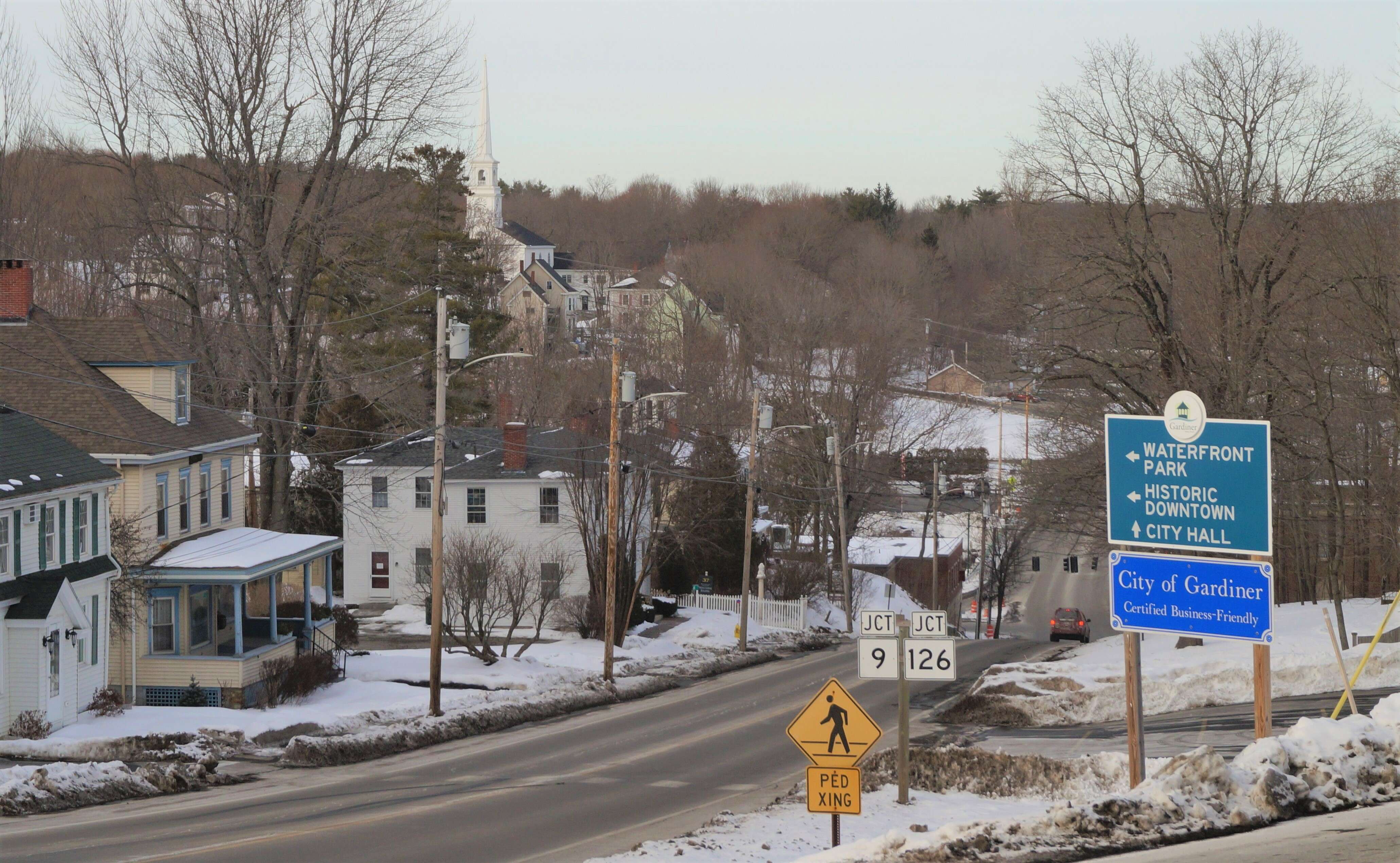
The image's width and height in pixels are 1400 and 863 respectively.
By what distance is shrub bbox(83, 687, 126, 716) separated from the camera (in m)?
25.4

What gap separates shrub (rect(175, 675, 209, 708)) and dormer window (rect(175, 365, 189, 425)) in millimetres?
7279

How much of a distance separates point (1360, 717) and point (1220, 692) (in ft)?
46.3

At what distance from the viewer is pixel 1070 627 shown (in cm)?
5319

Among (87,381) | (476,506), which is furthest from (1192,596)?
(476,506)

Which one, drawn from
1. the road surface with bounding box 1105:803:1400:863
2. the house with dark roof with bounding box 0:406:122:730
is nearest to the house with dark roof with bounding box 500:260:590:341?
the house with dark roof with bounding box 0:406:122:730

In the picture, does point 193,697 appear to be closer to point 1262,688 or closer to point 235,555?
point 235,555

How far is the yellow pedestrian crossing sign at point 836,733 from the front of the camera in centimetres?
1185

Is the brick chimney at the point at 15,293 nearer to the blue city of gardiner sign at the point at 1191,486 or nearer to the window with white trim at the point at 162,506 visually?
the window with white trim at the point at 162,506

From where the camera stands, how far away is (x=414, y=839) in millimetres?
15867

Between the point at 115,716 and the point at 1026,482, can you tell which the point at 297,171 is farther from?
the point at 1026,482

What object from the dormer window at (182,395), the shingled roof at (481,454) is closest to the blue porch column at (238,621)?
the dormer window at (182,395)

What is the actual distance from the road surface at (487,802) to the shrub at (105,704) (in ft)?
18.5

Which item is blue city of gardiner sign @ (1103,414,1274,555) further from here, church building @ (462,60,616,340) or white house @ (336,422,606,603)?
church building @ (462,60,616,340)

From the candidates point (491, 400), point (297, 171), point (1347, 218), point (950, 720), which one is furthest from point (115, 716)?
point (491, 400)
